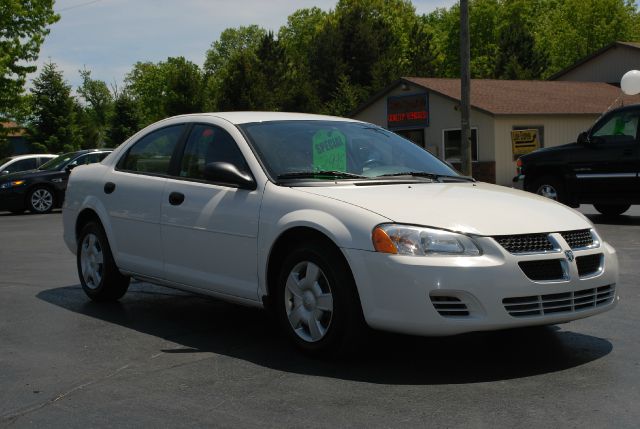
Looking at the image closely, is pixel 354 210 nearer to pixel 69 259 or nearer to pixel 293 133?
pixel 293 133

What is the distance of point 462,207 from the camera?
5.22 meters

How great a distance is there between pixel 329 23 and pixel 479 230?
75345 millimetres

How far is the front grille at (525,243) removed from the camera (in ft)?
16.2

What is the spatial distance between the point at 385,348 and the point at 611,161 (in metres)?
9.76

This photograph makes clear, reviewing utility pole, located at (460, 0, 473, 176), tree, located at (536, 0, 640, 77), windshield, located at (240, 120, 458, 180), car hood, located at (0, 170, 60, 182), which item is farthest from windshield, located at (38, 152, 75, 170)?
tree, located at (536, 0, 640, 77)

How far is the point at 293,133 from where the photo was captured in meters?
6.28

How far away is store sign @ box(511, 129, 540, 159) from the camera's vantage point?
35.6 metres

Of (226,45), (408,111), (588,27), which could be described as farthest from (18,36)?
(226,45)

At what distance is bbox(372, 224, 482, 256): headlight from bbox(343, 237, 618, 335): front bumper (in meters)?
0.05

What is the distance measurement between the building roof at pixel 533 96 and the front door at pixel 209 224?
28942 mm

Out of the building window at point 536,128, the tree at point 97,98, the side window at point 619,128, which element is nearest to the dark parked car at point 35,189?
the side window at point 619,128

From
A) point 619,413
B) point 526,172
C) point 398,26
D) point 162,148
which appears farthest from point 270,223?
point 398,26

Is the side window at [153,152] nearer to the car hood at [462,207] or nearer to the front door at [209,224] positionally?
the front door at [209,224]

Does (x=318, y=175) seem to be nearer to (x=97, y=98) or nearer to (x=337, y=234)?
(x=337, y=234)
